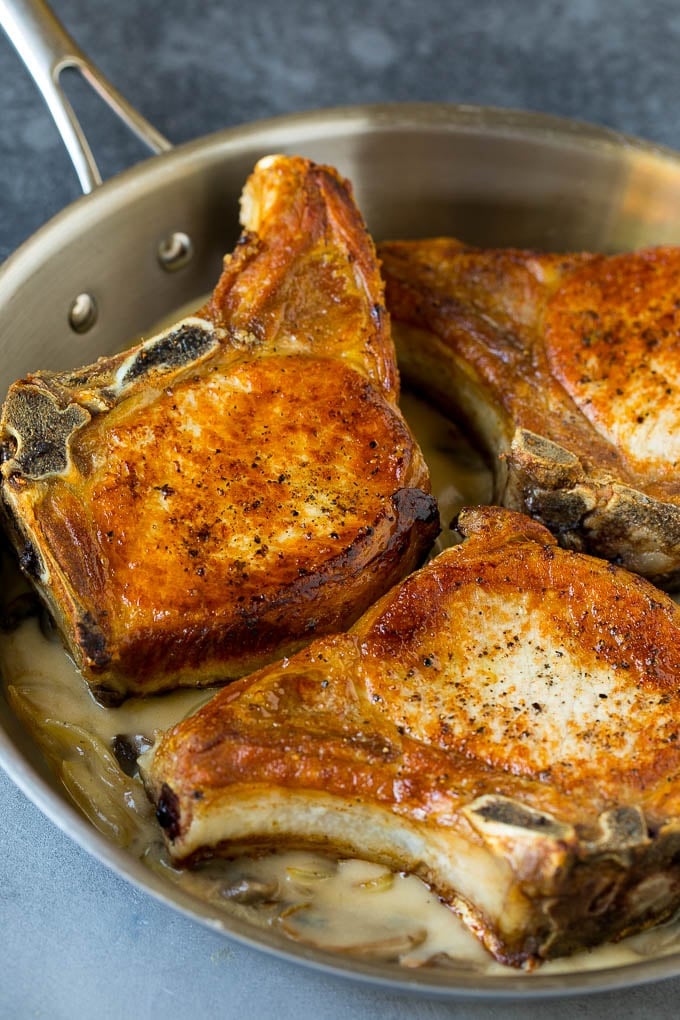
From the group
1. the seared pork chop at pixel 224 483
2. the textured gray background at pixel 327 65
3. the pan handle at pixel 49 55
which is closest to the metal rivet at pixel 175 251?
the pan handle at pixel 49 55

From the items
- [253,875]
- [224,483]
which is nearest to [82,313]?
[224,483]

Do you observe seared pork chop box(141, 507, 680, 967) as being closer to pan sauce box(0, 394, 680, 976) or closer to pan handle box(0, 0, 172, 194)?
pan sauce box(0, 394, 680, 976)

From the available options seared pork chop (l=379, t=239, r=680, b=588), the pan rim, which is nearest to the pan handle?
the pan rim

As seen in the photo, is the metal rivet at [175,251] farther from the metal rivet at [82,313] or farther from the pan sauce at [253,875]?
the pan sauce at [253,875]

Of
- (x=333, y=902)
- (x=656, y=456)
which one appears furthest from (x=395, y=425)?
(x=333, y=902)

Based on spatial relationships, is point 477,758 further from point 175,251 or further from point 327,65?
point 327,65
